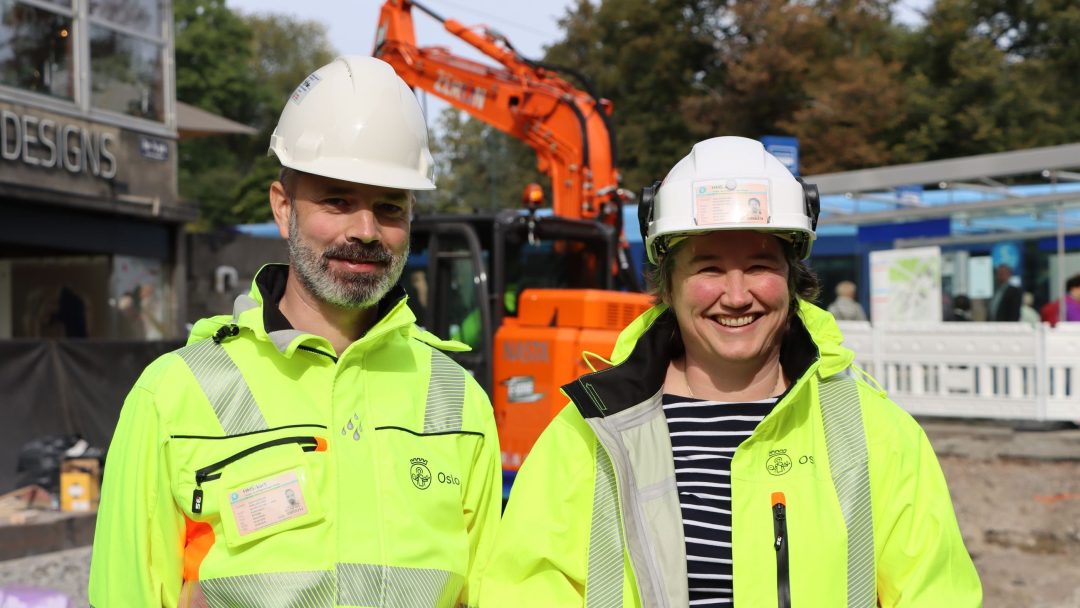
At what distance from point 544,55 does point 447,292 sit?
104ft

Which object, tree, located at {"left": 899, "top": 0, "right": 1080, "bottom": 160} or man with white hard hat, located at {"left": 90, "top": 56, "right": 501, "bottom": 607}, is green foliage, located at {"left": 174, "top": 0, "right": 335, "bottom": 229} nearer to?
tree, located at {"left": 899, "top": 0, "right": 1080, "bottom": 160}

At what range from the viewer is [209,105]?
53406 millimetres

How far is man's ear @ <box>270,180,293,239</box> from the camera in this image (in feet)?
9.52

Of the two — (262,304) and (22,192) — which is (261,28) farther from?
(262,304)

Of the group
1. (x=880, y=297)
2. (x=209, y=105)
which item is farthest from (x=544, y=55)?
Answer: (x=880, y=297)

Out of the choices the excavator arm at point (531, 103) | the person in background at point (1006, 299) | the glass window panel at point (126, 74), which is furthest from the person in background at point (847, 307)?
the glass window panel at point (126, 74)

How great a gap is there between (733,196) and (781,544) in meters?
0.76

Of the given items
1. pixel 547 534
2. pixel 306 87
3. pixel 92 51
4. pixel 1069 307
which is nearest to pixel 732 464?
pixel 547 534

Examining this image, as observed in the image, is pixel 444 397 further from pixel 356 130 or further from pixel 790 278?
pixel 790 278

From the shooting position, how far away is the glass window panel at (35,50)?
1461cm

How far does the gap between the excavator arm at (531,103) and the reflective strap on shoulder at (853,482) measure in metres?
Answer: 8.16

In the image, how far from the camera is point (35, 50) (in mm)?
15031

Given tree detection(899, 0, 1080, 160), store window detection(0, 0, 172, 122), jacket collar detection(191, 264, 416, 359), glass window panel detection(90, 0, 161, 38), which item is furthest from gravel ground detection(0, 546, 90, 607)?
tree detection(899, 0, 1080, 160)

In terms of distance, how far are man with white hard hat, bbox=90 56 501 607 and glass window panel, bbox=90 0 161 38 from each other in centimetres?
1479
